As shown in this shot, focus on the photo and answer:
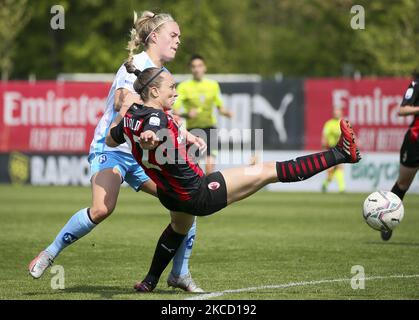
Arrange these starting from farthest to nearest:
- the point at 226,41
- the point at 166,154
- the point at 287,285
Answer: the point at 226,41 → the point at 287,285 → the point at 166,154

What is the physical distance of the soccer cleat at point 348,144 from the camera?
7.19 meters

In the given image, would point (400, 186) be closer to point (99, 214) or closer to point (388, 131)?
point (99, 214)

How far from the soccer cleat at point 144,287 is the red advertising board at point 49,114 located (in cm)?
1785

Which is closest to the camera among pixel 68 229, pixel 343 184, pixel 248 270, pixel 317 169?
pixel 317 169

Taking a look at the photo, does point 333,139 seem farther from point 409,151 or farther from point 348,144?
Answer: point 348,144

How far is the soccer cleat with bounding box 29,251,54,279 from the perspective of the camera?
24.8 feet

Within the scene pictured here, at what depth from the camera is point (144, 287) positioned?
24.8ft

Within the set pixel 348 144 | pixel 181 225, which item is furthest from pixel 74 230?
pixel 348 144

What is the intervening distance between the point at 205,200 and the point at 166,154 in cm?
46

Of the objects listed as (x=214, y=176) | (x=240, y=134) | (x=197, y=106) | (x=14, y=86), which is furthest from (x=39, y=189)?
(x=214, y=176)

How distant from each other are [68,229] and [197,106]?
34.3ft

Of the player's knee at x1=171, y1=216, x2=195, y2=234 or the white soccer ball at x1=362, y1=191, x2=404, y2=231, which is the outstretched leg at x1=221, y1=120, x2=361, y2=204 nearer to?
the player's knee at x1=171, y1=216, x2=195, y2=234

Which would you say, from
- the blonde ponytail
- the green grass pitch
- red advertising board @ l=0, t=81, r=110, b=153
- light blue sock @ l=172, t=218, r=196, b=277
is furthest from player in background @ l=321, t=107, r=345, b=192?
light blue sock @ l=172, t=218, r=196, b=277

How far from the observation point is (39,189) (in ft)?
76.7
